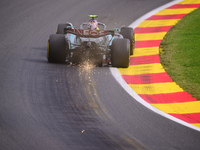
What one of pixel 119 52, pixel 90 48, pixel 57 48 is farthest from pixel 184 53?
pixel 57 48

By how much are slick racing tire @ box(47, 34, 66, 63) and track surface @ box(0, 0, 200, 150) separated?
24 centimetres

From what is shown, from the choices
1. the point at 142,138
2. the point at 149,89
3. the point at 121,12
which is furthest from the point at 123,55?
the point at 121,12

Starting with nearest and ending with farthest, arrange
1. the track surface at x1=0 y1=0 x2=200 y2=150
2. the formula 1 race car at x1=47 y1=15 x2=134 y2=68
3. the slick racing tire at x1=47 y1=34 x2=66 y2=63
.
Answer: the track surface at x1=0 y1=0 x2=200 y2=150
the formula 1 race car at x1=47 y1=15 x2=134 y2=68
the slick racing tire at x1=47 y1=34 x2=66 y2=63

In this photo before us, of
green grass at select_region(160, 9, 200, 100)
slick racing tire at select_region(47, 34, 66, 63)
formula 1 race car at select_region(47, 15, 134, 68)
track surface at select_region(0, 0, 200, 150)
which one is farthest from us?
slick racing tire at select_region(47, 34, 66, 63)

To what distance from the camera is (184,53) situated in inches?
545

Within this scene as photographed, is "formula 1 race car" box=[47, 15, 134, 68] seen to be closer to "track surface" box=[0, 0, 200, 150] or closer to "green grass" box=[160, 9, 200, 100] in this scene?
"track surface" box=[0, 0, 200, 150]

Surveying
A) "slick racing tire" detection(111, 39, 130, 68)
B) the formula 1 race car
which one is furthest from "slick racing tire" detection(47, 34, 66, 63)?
"slick racing tire" detection(111, 39, 130, 68)

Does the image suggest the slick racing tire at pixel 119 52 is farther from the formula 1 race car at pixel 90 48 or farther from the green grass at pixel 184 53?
the green grass at pixel 184 53

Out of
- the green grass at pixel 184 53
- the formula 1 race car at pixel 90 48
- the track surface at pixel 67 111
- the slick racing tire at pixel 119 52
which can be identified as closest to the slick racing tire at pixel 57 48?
the formula 1 race car at pixel 90 48

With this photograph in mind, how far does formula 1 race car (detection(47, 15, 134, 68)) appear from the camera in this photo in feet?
39.0

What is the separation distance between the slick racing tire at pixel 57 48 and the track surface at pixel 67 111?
24 centimetres

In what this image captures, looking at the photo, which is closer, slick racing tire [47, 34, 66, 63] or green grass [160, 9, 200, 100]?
green grass [160, 9, 200, 100]

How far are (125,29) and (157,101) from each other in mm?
3971

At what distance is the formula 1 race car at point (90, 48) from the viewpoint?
1189 cm
